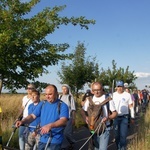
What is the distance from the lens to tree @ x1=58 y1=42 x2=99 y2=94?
28094 millimetres

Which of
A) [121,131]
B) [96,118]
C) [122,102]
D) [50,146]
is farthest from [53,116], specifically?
[122,102]

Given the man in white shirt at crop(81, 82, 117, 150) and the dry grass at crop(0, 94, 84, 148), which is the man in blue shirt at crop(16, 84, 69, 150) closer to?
the man in white shirt at crop(81, 82, 117, 150)

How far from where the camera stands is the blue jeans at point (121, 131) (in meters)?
8.66

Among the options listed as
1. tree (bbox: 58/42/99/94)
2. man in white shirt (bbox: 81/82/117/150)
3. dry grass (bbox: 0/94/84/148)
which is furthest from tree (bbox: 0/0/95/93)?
tree (bbox: 58/42/99/94)

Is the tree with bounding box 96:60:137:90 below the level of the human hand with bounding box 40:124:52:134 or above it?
above

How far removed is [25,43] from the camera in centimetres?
938

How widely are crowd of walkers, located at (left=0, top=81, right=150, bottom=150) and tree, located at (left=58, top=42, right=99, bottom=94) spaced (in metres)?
18.4

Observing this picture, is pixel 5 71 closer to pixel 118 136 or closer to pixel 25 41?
pixel 25 41

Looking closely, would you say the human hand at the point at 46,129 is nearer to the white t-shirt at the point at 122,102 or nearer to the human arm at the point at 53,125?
the human arm at the point at 53,125

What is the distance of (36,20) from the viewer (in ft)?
33.2

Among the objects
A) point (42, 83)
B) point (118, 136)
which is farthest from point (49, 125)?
point (42, 83)

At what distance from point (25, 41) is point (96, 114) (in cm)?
372

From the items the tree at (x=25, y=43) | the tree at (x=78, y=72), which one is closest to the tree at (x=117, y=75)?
the tree at (x=78, y=72)

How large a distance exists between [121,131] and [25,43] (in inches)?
132
